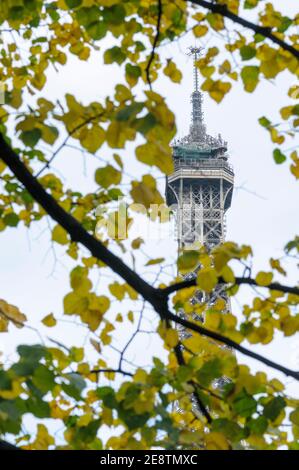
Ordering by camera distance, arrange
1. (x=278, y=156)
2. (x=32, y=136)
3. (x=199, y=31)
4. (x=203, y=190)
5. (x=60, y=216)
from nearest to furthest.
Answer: (x=32, y=136) → (x=60, y=216) → (x=278, y=156) → (x=199, y=31) → (x=203, y=190)

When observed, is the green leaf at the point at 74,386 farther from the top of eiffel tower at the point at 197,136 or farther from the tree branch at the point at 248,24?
the top of eiffel tower at the point at 197,136

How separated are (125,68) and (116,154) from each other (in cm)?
78

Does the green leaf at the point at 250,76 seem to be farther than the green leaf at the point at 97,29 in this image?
Yes

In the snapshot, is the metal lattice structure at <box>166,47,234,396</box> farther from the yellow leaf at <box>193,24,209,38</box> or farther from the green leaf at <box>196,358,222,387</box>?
the green leaf at <box>196,358,222,387</box>

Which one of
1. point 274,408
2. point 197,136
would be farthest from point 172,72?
point 197,136

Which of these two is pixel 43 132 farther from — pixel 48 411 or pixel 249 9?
pixel 249 9

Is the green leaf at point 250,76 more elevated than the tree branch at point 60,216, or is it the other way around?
the green leaf at point 250,76

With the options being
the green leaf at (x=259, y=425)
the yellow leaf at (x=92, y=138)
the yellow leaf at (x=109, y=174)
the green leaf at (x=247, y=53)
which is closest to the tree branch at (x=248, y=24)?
the green leaf at (x=247, y=53)

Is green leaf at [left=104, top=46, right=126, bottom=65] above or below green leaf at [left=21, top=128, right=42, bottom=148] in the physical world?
above

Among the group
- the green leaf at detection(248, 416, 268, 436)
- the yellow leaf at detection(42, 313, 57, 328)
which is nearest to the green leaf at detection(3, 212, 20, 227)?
the yellow leaf at detection(42, 313, 57, 328)

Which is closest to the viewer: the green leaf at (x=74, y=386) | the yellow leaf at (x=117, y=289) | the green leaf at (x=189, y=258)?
the green leaf at (x=74, y=386)

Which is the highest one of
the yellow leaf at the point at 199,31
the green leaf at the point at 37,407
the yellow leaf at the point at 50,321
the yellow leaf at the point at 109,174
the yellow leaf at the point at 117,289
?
the yellow leaf at the point at 199,31

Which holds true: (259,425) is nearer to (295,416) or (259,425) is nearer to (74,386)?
(295,416)
